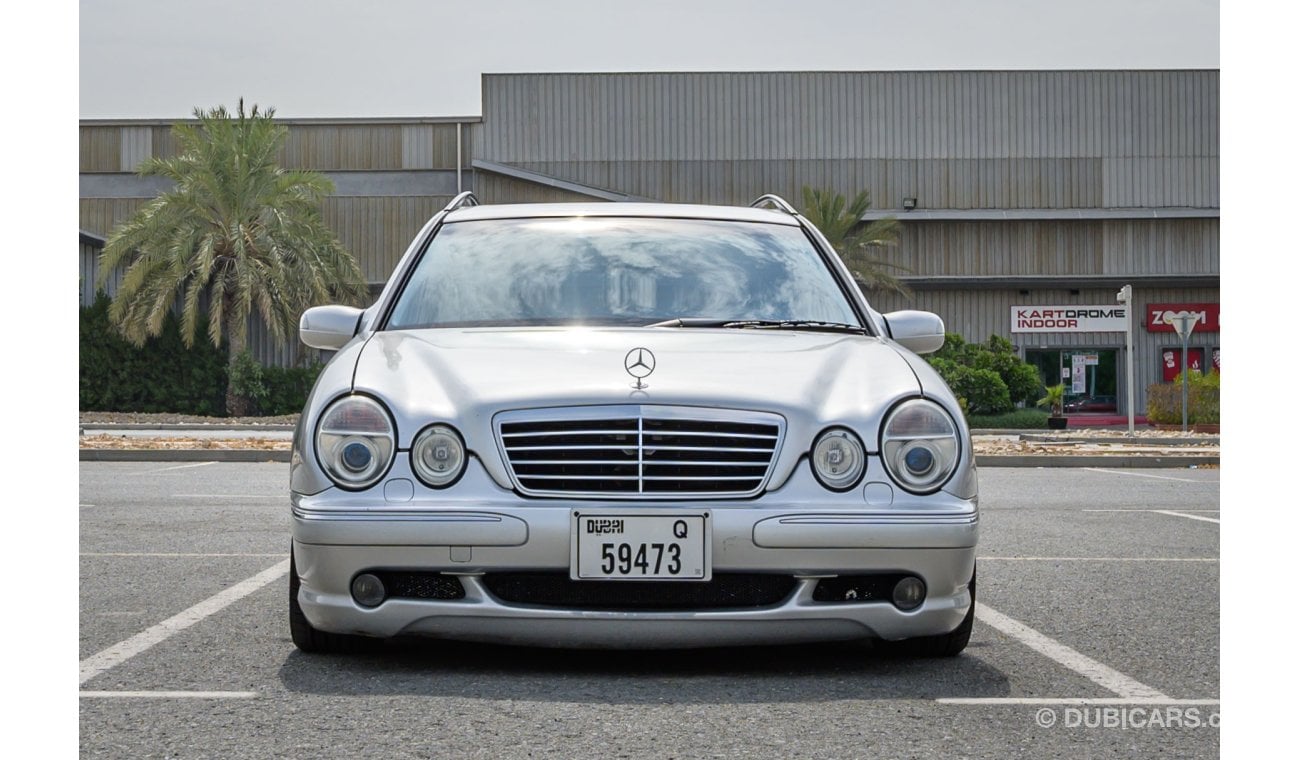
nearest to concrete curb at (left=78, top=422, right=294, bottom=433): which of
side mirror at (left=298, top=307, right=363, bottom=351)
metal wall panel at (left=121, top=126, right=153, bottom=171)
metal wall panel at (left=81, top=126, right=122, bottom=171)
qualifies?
metal wall panel at (left=121, top=126, right=153, bottom=171)

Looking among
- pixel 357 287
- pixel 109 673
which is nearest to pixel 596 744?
pixel 109 673

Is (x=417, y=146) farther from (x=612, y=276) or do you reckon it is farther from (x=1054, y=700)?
(x=1054, y=700)

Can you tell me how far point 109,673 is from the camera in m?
4.23

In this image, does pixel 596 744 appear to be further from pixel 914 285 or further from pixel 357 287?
pixel 914 285

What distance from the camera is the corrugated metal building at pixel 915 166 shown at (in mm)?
41844

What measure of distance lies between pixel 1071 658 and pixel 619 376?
167cm

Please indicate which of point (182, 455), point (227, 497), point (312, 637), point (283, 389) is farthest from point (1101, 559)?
point (283, 389)

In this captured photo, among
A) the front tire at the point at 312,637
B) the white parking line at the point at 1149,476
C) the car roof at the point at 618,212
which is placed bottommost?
the white parking line at the point at 1149,476

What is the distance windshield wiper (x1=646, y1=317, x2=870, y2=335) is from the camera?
16.1 feet

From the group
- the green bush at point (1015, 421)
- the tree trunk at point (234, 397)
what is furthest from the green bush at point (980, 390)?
the tree trunk at point (234, 397)

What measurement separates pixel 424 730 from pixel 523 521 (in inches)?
25.5

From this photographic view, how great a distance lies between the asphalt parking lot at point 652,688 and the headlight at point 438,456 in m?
0.56

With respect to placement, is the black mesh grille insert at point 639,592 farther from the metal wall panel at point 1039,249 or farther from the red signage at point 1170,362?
the red signage at point 1170,362

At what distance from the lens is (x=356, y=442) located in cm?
410
